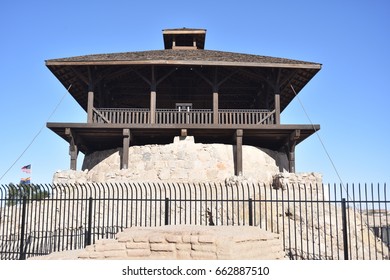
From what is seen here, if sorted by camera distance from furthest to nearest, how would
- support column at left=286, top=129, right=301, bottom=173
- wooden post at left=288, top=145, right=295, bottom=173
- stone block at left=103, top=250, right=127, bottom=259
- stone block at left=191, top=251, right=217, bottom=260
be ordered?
1. wooden post at left=288, top=145, right=295, bottom=173
2. support column at left=286, top=129, right=301, bottom=173
3. stone block at left=103, top=250, right=127, bottom=259
4. stone block at left=191, top=251, right=217, bottom=260

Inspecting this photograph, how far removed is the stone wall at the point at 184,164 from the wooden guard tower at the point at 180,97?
2.08 feet

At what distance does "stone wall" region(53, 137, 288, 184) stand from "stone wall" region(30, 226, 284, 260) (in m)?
9.59

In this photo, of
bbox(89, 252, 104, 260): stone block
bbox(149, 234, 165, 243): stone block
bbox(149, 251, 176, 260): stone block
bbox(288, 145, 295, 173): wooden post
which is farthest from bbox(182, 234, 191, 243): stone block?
bbox(288, 145, 295, 173): wooden post

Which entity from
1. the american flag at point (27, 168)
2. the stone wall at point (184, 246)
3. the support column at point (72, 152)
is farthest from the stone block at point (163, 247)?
the american flag at point (27, 168)

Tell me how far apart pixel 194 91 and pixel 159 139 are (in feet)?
15.0

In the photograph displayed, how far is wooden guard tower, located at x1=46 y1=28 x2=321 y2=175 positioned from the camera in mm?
16938

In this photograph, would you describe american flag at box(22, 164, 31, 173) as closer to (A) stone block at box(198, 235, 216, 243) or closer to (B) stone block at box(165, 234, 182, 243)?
(B) stone block at box(165, 234, 182, 243)

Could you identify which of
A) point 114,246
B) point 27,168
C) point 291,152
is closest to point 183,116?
point 291,152

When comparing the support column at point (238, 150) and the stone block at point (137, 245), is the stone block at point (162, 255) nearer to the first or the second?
the stone block at point (137, 245)

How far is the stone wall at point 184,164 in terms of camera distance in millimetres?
16875

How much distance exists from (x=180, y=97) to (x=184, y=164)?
21.5 ft

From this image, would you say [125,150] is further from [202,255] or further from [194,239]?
[202,255]

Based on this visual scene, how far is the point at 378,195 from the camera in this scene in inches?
336

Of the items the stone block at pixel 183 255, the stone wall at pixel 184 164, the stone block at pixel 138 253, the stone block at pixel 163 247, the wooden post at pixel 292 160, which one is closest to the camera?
the stone block at pixel 183 255
